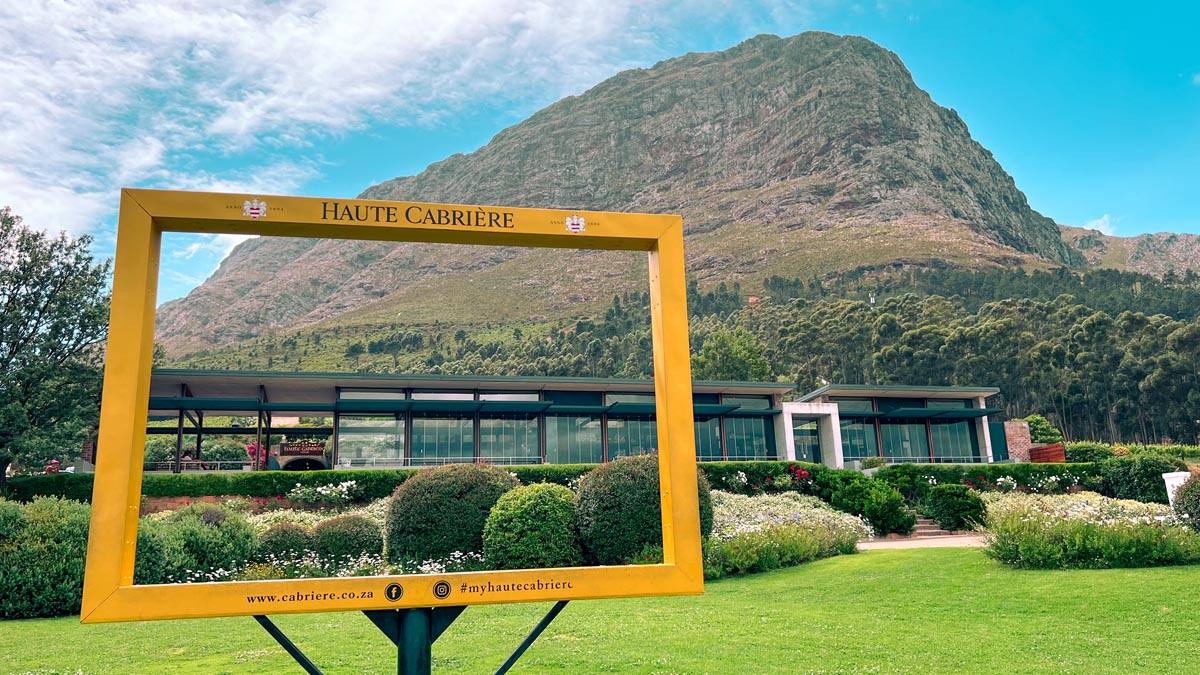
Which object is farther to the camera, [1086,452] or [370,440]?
[1086,452]

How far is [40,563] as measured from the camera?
1220cm

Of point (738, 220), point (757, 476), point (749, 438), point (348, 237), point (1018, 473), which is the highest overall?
point (738, 220)

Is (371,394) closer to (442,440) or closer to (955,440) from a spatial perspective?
(442,440)

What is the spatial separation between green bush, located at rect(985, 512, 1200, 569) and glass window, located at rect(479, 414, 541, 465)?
25285 millimetres

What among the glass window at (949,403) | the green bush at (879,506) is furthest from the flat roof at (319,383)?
the glass window at (949,403)

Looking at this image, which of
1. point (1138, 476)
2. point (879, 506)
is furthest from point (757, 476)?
point (1138, 476)

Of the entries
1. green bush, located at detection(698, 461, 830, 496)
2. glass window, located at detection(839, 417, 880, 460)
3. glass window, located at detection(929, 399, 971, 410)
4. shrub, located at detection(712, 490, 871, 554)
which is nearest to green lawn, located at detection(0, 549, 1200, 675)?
shrub, located at detection(712, 490, 871, 554)

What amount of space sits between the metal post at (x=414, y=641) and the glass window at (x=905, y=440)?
42192mm

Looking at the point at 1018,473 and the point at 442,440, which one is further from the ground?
the point at 442,440

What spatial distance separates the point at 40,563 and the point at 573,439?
25761 millimetres

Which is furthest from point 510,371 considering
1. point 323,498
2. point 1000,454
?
point 323,498

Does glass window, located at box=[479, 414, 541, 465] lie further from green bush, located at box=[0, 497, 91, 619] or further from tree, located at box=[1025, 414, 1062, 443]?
tree, located at box=[1025, 414, 1062, 443]

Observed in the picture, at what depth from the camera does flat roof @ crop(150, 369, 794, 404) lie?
31.1 metres

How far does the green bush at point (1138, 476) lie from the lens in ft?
91.7
